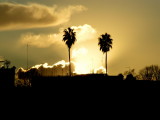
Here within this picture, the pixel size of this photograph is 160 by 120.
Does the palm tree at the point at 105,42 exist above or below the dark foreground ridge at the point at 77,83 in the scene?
above

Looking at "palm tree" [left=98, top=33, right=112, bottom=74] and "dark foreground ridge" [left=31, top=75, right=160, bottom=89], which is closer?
"dark foreground ridge" [left=31, top=75, right=160, bottom=89]

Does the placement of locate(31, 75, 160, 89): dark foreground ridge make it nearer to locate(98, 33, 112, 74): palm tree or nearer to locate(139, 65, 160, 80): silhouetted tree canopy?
locate(98, 33, 112, 74): palm tree

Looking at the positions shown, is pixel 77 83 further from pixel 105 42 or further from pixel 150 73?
pixel 150 73

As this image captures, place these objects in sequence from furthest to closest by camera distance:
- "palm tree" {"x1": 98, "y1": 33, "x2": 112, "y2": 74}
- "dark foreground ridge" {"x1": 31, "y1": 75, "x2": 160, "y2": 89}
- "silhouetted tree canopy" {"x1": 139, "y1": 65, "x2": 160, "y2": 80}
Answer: "silhouetted tree canopy" {"x1": 139, "y1": 65, "x2": 160, "y2": 80} → "palm tree" {"x1": 98, "y1": 33, "x2": 112, "y2": 74} → "dark foreground ridge" {"x1": 31, "y1": 75, "x2": 160, "y2": 89}

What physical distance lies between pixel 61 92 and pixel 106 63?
5199 cm

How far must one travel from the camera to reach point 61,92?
53.5 metres

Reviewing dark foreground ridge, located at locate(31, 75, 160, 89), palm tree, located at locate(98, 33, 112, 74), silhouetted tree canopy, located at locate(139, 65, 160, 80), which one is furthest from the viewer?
silhouetted tree canopy, located at locate(139, 65, 160, 80)

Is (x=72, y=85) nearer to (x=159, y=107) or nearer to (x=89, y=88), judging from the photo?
(x=89, y=88)

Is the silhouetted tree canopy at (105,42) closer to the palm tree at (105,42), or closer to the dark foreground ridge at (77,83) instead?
the palm tree at (105,42)

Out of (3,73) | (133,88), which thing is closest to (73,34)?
(3,73)

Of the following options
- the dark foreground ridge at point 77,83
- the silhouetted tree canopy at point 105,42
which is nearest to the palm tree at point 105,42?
the silhouetted tree canopy at point 105,42

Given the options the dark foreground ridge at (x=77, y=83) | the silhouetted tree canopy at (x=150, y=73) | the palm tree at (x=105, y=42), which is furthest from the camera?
the silhouetted tree canopy at (x=150, y=73)

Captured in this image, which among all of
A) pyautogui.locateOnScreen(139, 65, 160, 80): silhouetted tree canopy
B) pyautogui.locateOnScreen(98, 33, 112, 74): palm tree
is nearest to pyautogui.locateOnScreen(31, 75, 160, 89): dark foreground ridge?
pyautogui.locateOnScreen(98, 33, 112, 74): palm tree

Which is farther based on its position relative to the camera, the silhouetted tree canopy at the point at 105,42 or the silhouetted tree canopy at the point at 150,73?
the silhouetted tree canopy at the point at 150,73
